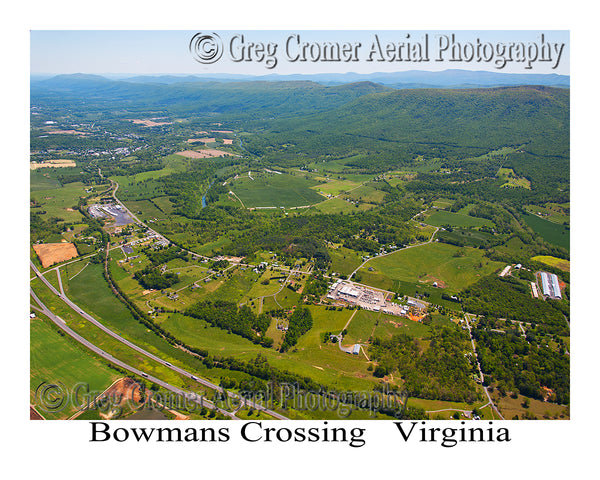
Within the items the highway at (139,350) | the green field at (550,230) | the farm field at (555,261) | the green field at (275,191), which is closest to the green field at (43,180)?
the green field at (275,191)

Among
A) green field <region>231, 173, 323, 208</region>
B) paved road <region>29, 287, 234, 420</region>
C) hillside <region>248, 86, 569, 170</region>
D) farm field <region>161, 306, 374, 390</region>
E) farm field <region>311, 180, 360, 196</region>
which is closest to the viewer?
paved road <region>29, 287, 234, 420</region>

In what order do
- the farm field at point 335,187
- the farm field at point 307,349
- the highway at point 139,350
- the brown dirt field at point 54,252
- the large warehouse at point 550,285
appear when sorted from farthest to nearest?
the farm field at point 335,187, the brown dirt field at point 54,252, the large warehouse at point 550,285, the farm field at point 307,349, the highway at point 139,350

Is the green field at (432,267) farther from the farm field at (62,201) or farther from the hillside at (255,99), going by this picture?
the hillside at (255,99)

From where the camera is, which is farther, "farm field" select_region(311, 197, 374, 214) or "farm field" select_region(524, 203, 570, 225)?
"farm field" select_region(311, 197, 374, 214)

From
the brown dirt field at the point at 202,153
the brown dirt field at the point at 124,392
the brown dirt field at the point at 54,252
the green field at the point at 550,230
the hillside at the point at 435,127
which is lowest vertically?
the brown dirt field at the point at 124,392

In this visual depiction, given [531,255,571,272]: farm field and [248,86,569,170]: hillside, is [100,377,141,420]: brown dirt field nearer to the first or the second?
[531,255,571,272]: farm field

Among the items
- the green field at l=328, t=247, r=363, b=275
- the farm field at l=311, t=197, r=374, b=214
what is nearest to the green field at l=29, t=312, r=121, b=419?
the green field at l=328, t=247, r=363, b=275

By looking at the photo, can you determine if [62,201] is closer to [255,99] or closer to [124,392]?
[124,392]
